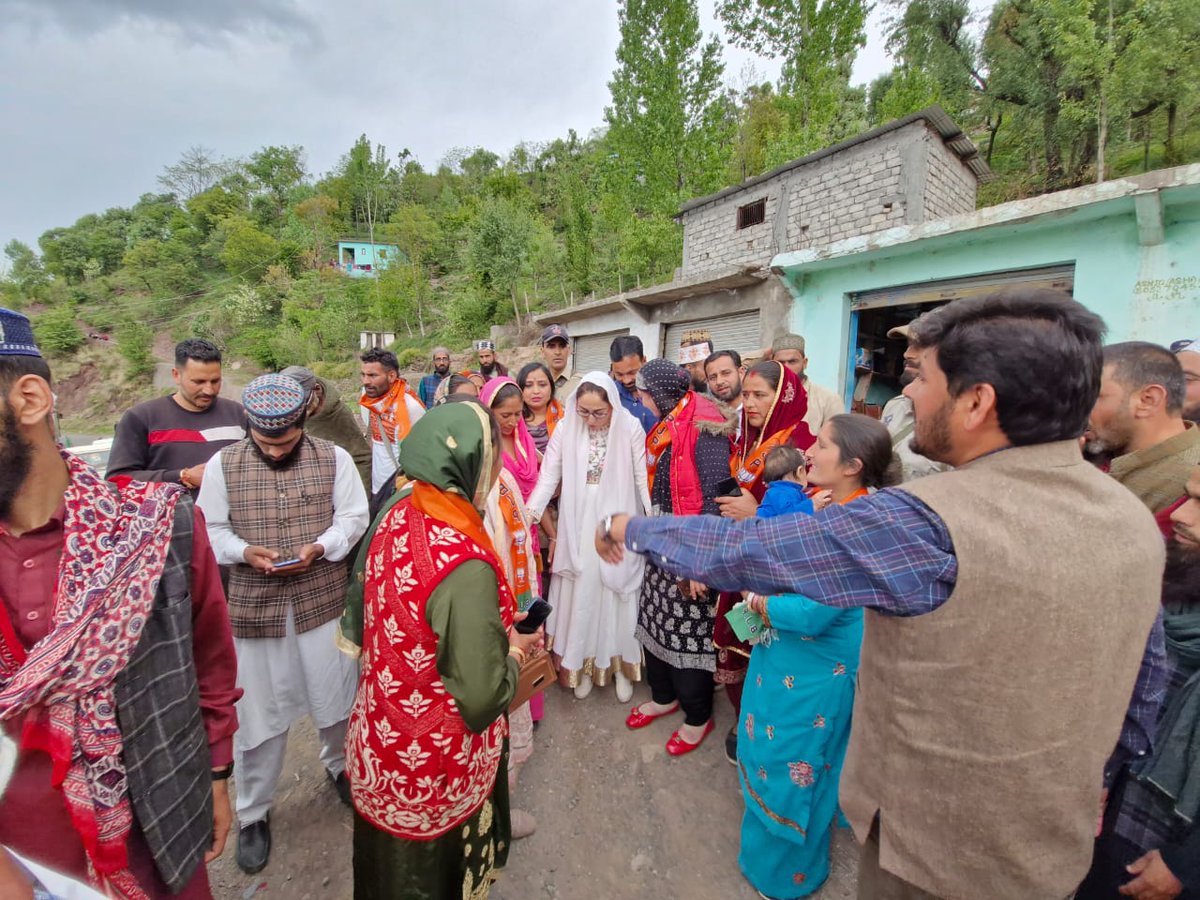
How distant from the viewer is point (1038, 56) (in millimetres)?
14805

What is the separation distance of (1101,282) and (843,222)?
5.35 meters

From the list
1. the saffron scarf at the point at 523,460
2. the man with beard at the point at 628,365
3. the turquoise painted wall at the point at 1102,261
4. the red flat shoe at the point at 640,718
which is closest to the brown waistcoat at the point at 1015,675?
the red flat shoe at the point at 640,718

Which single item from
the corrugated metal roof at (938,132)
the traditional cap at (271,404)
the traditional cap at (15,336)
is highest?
the corrugated metal roof at (938,132)

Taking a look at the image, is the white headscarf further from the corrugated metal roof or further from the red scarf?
the corrugated metal roof

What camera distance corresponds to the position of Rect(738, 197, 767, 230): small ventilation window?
1071cm

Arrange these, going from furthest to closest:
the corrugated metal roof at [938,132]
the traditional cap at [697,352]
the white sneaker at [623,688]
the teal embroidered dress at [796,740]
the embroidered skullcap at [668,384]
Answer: the corrugated metal roof at [938,132] < the traditional cap at [697,352] < the embroidered skullcap at [668,384] < the white sneaker at [623,688] < the teal embroidered dress at [796,740]

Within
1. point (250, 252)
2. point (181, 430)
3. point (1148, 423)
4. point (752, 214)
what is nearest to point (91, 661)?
point (181, 430)

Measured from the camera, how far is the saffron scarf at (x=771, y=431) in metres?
2.78

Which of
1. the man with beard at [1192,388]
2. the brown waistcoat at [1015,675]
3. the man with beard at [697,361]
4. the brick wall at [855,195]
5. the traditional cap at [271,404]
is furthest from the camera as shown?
the brick wall at [855,195]

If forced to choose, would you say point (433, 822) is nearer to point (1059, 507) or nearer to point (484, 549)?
point (484, 549)

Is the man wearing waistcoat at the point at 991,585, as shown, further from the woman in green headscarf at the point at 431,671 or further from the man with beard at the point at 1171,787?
the woman in green headscarf at the point at 431,671

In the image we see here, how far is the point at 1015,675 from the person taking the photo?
39.7 inches

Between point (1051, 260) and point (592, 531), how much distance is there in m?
5.43

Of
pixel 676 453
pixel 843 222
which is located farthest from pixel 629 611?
pixel 843 222
